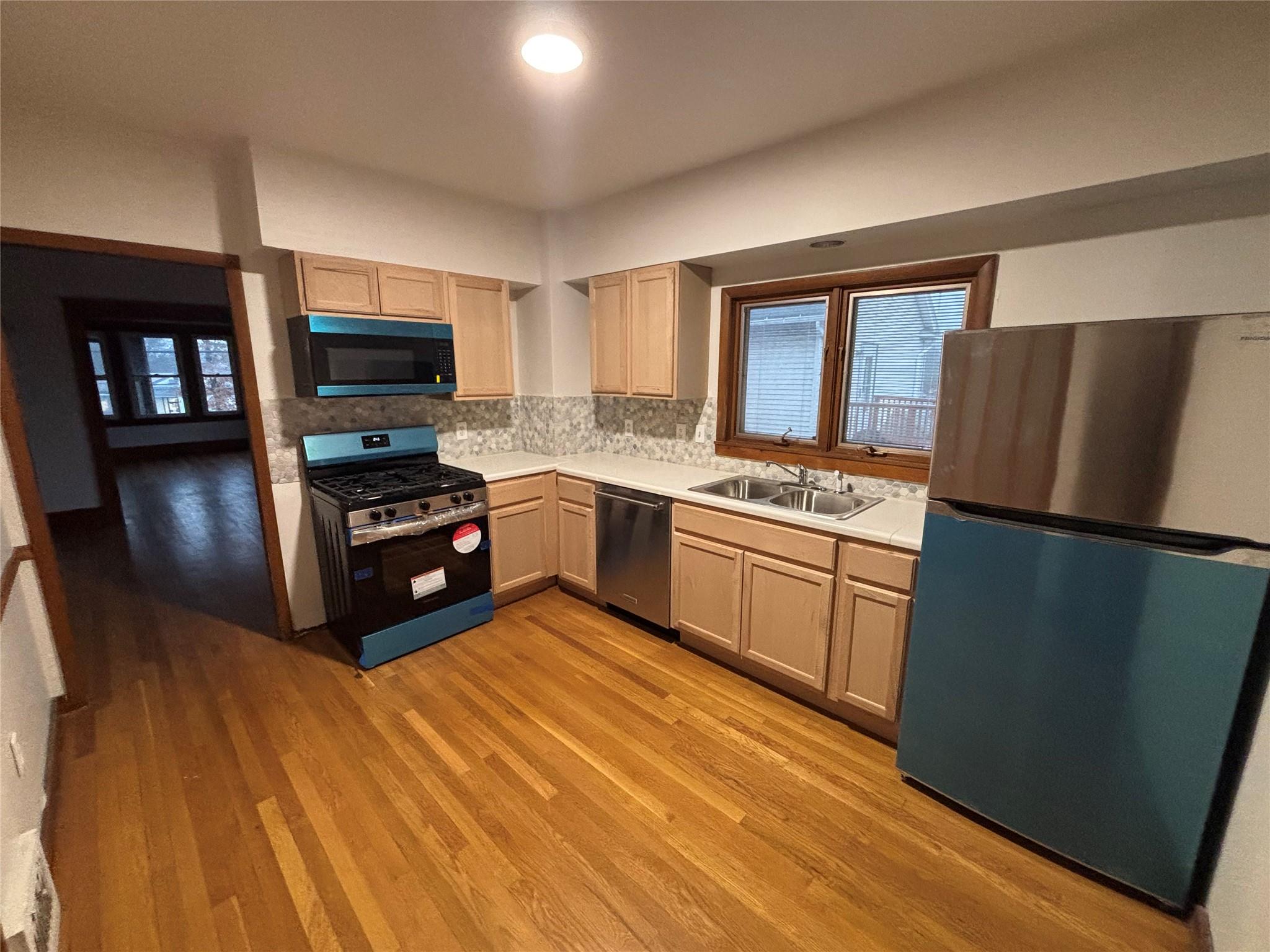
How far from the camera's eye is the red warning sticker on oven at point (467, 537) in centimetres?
286

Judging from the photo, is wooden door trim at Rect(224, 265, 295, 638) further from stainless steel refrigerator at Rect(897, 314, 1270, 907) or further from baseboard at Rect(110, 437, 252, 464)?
baseboard at Rect(110, 437, 252, 464)

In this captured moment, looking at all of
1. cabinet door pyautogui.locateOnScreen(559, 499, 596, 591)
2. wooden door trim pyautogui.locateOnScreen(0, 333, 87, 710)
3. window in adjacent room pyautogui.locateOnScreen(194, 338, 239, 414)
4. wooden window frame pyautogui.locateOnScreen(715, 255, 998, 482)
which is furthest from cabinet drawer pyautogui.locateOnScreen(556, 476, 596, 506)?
window in adjacent room pyautogui.locateOnScreen(194, 338, 239, 414)

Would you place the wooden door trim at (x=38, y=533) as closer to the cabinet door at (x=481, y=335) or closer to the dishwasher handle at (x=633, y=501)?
the cabinet door at (x=481, y=335)

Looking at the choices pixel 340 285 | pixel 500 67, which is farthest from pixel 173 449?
pixel 500 67

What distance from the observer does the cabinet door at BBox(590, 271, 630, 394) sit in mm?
3164

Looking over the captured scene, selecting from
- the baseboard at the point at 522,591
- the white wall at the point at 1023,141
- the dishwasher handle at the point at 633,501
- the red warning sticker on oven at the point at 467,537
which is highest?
the white wall at the point at 1023,141

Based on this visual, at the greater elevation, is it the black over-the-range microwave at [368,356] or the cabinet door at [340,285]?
the cabinet door at [340,285]

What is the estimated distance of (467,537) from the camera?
2.90m

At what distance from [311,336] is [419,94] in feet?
4.06

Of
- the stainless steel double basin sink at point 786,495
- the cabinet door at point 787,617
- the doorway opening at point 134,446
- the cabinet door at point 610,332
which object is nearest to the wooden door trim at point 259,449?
the doorway opening at point 134,446

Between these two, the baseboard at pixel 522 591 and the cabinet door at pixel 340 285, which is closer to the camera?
the cabinet door at pixel 340 285

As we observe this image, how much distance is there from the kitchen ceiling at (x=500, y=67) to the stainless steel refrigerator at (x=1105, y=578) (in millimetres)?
985

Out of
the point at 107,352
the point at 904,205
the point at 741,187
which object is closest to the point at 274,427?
the point at 741,187

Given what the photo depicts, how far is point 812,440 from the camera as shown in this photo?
9.25ft
